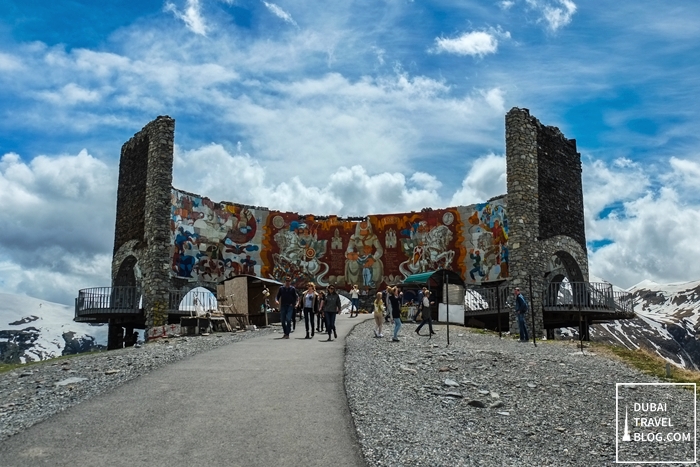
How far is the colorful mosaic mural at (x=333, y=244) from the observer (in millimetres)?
38219

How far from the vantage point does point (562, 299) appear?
34625mm

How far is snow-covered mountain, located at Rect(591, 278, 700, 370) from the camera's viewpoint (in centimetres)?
12550

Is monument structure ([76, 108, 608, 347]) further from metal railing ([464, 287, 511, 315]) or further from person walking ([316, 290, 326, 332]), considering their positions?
person walking ([316, 290, 326, 332])

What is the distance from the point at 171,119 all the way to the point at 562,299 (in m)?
21.9

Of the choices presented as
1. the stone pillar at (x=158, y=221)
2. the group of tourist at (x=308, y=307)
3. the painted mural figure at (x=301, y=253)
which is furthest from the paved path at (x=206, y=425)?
the painted mural figure at (x=301, y=253)

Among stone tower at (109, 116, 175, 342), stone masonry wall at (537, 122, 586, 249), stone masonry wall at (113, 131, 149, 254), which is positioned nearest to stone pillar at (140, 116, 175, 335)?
stone tower at (109, 116, 175, 342)

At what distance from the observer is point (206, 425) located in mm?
9844

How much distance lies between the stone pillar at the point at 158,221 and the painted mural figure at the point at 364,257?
11.7m

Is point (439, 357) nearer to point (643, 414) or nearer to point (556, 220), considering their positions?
point (643, 414)

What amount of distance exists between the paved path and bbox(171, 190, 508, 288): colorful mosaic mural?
25.0 metres

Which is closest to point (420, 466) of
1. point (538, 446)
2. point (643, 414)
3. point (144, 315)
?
point (538, 446)

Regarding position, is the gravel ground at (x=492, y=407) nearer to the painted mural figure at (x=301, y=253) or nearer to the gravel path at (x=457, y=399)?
the gravel path at (x=457, y=399)

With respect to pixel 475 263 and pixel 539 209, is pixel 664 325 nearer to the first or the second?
pixel 475 263

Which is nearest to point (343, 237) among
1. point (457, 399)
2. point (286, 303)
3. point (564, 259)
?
point (564, 259)
